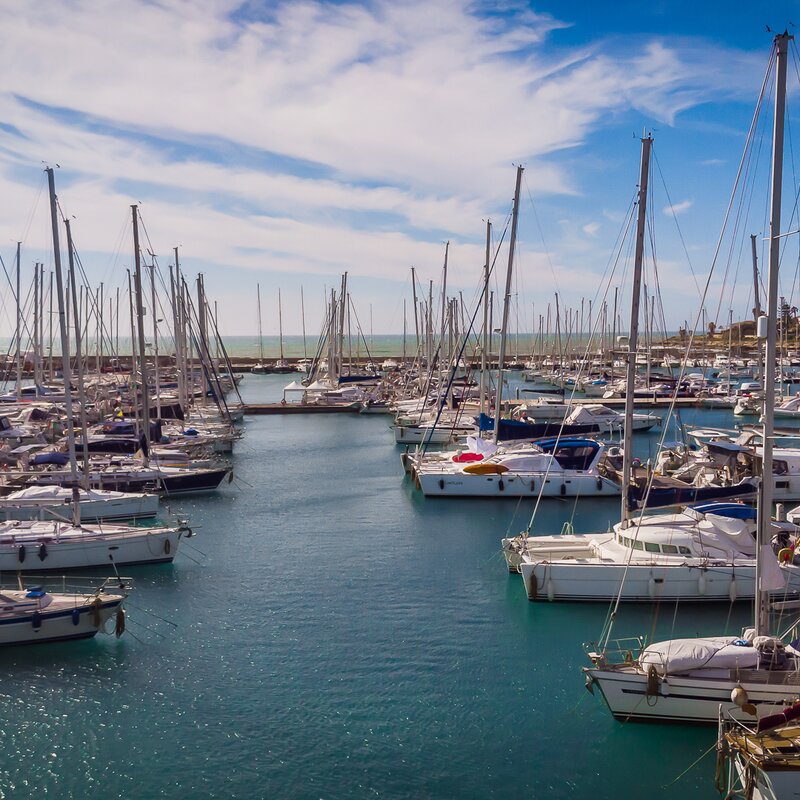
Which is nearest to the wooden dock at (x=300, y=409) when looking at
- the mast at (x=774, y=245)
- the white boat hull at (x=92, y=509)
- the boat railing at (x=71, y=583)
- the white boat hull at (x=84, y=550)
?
the white boat hull at (x=92, y=509)

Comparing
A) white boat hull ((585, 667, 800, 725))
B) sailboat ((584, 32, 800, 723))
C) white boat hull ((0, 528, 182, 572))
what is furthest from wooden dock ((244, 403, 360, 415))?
sailboat ((584, 32, 800, 723))

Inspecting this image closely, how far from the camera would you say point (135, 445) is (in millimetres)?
45781

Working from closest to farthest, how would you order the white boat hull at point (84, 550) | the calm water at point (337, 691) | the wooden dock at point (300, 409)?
the calm water at point (337, 691), the white boat hull at point (84, 550), the wooden dock at point (300, 409)

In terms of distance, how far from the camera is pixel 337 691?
64.7ft

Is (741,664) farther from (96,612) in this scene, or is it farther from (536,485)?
(536,485)

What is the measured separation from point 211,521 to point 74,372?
5700 centimetres

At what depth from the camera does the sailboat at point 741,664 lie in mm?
16000

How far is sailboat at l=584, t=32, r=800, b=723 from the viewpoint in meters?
16.0

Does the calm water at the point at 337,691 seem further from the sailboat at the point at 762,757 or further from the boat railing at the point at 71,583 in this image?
the boat railing at the point at 71,583

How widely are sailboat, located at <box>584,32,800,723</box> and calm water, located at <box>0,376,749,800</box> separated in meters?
0.83

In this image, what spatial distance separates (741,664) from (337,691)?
923cm

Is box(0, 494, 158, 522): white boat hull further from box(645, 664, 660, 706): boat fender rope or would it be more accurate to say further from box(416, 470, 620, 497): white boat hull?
box(645, 664, 660, 706): boat fender rope

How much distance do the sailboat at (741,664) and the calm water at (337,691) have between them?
83 cm

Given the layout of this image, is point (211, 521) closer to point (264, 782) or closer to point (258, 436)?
point (264, 782)
